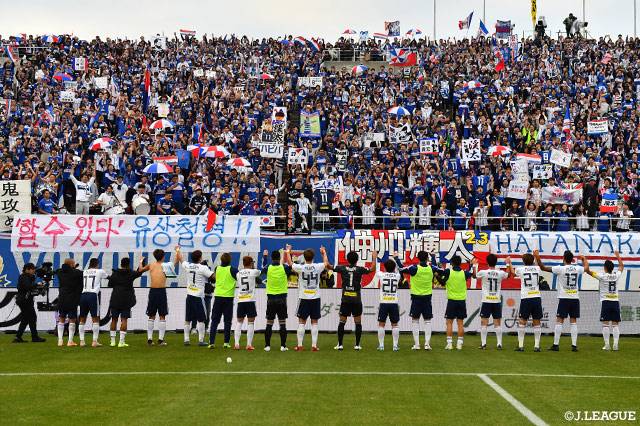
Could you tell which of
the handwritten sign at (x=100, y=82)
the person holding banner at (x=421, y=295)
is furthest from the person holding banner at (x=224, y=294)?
the handwritten sign at (x=100, y=82)

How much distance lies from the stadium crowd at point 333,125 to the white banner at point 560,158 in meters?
0.29

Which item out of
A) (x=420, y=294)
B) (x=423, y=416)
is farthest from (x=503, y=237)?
(x=423, y=416)

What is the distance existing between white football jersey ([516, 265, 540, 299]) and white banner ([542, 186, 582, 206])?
12405mm

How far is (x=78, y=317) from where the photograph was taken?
25.7 meters

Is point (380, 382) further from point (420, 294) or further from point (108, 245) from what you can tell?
point (108, 245)

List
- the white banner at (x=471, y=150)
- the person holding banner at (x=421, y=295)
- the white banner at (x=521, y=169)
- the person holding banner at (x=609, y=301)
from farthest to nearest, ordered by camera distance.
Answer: the white banner at (x=471, y=150), the white banner at (x=521, y=169), the person holding banner at (x=609, y=301), the person holding banner at (x=421, y=295)

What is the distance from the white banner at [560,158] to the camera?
1454 inches

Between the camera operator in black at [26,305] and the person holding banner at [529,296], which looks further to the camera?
the camera operator in black at [26,305]

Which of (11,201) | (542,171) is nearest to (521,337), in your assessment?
(542,171)

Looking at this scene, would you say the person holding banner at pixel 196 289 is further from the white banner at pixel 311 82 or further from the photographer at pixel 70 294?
the white banner at pixel 311 82

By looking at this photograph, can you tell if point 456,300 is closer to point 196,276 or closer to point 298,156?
point 196,276

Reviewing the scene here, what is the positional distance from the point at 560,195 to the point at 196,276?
1685 cm

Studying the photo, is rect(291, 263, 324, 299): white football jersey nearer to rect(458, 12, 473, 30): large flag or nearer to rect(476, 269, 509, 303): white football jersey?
rect(476, 269, 509, 303): white football jersey

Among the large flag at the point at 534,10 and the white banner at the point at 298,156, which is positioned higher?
the large flag at the point at 534,10
